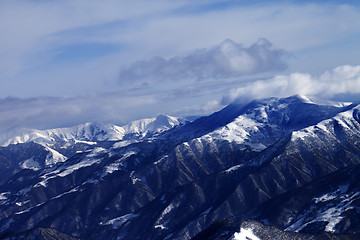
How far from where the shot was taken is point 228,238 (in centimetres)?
19988

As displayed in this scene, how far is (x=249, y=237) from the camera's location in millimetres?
199375

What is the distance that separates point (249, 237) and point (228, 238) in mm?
7894
